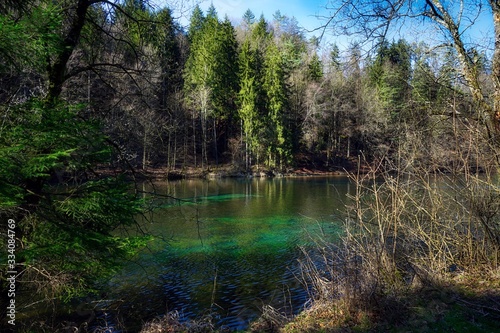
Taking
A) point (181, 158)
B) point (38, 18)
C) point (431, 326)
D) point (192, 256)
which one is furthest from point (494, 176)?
point (181, 158)

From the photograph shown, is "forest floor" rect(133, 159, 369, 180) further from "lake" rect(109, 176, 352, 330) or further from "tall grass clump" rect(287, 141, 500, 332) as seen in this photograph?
"tall grass clump" rect(287, 141, 500, 332)

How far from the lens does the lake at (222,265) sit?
24.7 feet

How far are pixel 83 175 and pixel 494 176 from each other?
6.06m

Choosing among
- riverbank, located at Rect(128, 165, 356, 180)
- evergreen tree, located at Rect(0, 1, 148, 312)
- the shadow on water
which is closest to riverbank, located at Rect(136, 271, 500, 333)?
the shadow on water

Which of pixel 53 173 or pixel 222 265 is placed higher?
pixel 53 173

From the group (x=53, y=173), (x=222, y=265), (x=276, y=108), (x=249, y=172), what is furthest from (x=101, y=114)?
(x=276, y=108)

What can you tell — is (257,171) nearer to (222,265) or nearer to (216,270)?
(222,265)

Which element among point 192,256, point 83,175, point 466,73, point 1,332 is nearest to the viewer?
point 1,332

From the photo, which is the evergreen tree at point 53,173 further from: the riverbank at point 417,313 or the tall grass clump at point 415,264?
the tall grass clump at point 415,264

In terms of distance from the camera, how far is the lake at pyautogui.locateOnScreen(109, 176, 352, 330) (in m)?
7.54

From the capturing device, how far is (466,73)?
17.8 ft

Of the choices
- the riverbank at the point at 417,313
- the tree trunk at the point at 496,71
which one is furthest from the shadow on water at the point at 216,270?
the tree trunk at the point at 496,71

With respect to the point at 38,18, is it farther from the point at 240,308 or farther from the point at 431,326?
the point at 240,308

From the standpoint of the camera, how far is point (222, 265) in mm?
10539
